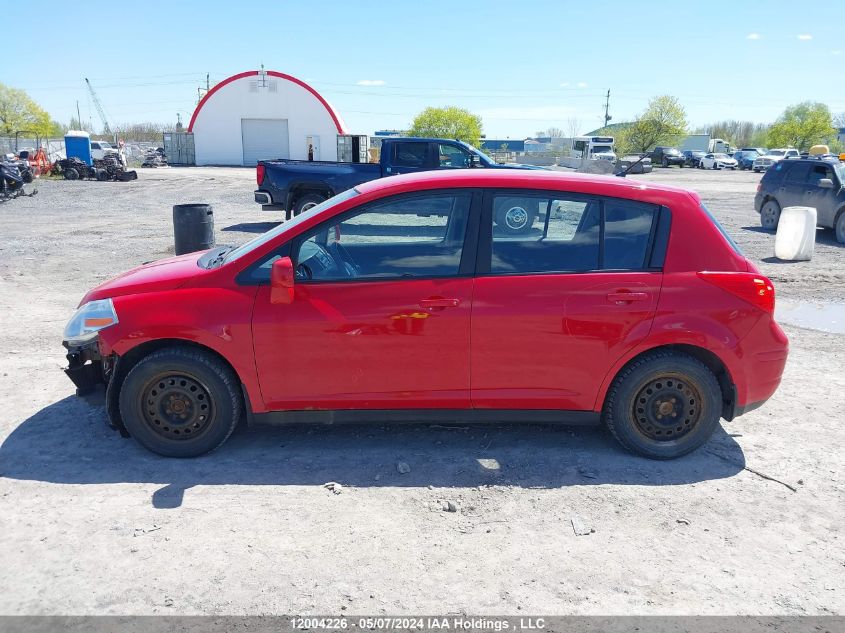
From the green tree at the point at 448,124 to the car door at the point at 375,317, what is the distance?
141ft

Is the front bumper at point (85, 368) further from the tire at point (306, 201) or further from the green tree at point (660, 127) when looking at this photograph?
the green tree at point (660, 127)

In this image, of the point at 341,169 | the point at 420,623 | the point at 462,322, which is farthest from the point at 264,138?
the point at 420,623

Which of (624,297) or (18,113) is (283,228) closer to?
(624,297)

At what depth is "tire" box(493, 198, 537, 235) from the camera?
13.5 feet

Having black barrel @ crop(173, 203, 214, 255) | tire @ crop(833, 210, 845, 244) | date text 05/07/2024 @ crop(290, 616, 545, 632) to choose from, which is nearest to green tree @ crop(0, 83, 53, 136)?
black barrel @ crop(173, 203, 214, 255)

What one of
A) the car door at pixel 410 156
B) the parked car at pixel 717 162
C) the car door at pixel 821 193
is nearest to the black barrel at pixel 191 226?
the car door at pixel 410 156

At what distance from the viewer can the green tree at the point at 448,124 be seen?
151 feet

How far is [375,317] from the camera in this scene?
3979mm

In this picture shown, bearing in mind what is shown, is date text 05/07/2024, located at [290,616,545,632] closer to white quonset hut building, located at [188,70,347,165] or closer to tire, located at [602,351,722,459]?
tire, located at [602,351,722,459]

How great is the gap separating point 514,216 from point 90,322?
277 cm

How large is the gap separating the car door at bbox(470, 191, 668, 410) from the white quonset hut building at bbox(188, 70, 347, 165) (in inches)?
1982

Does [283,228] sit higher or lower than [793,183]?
lower

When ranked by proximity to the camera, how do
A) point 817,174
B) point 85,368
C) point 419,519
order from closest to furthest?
point 419,519, point 85,368, point 817,174

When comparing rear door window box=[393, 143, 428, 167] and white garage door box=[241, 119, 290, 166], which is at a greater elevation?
white garage door box=[241, 119, 290, 166]
